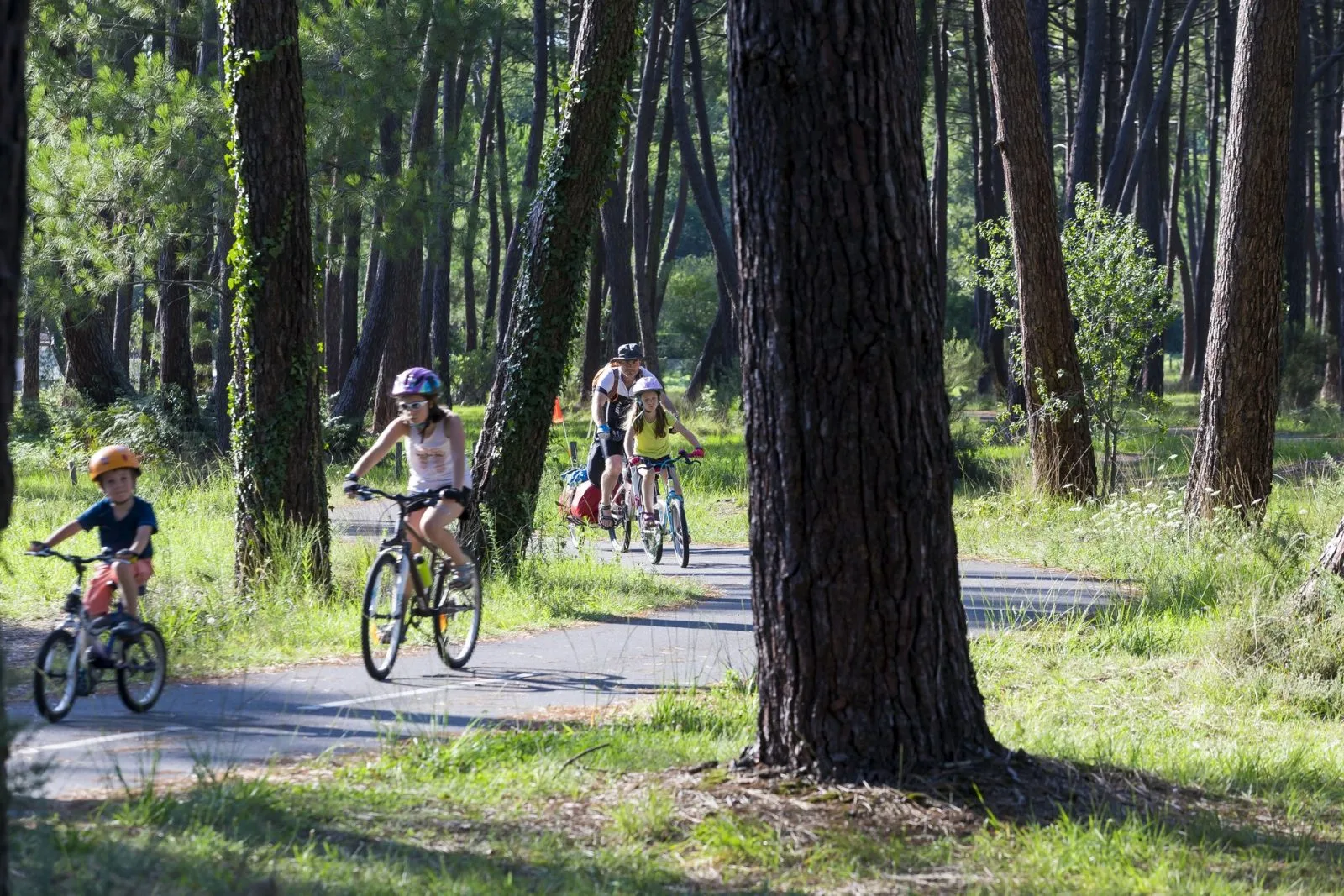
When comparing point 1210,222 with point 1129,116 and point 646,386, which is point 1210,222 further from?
point 646,386

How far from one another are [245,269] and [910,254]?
263 inches

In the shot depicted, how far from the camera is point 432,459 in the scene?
914cm

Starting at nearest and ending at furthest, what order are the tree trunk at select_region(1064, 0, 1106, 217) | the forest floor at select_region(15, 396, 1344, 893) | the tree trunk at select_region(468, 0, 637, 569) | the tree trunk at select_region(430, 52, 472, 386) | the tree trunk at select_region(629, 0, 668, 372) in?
the forest floor at select_region(15, 396, 1344, 893), the tree trunk at select_region(468, 0, 637, 569), the tree trunk at select_region(430, 52, 472, 386), the tree trunk at select_region(1064, 0, 1106, 217), the tree trunk at select_region(629, 0, 668, 372)

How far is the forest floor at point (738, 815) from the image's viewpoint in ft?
16.3

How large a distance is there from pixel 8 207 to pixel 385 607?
573 centimetres

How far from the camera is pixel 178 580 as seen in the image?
11.7 m

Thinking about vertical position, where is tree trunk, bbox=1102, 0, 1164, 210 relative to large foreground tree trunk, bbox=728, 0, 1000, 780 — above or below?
above

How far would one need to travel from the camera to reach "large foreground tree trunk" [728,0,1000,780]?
5.85 m

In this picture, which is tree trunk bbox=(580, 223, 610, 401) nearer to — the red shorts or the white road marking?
the red shorts

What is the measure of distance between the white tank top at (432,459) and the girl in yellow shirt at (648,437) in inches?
212

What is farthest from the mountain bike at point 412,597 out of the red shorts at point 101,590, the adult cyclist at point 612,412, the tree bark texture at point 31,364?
the tree bark texture at point 31,364

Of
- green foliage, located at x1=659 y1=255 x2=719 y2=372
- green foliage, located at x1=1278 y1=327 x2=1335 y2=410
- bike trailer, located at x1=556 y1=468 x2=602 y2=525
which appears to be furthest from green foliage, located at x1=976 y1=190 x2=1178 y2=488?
green foliage, located at x1=659 y1=255 x2=719 y2=372

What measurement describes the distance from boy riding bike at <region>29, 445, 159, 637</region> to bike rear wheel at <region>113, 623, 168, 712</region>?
0.08m

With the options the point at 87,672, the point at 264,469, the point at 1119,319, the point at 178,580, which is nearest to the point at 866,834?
the point at 87,672
